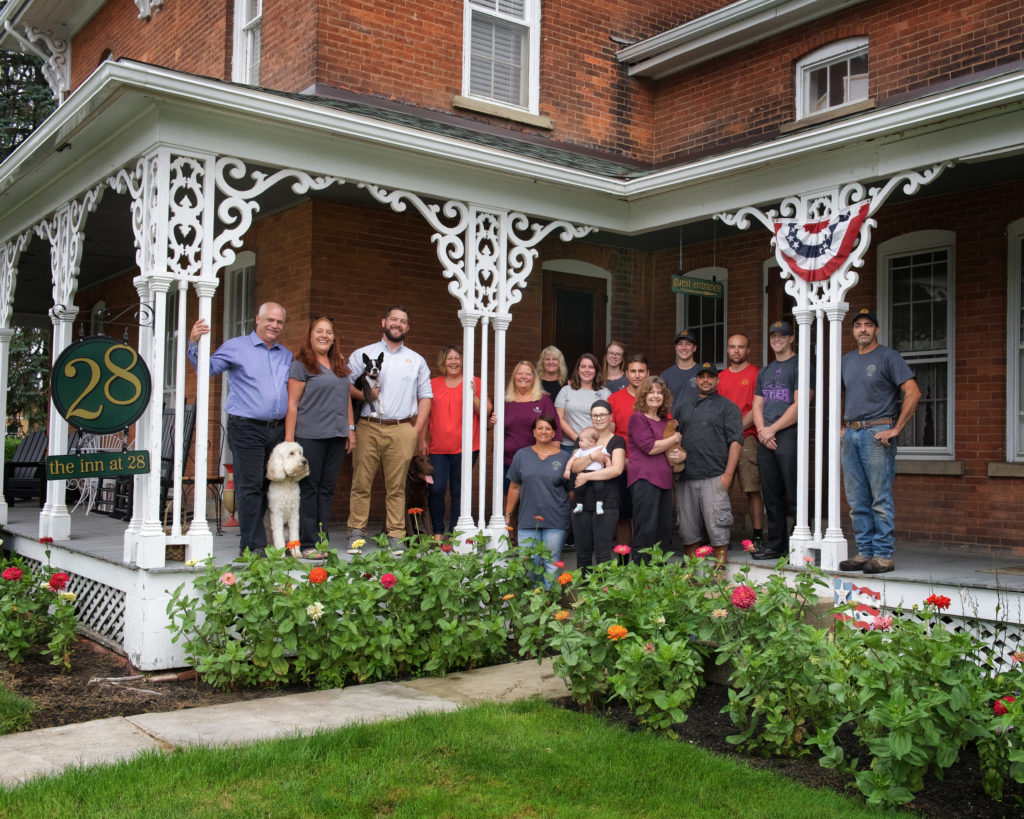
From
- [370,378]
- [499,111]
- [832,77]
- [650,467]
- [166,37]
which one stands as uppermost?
[166,37]

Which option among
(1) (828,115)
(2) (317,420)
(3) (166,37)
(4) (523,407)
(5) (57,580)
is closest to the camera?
(5) (57,580)

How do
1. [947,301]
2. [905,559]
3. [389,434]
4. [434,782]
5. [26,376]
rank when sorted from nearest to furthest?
[434,782] → [905,559] → [389,434] → [947,301] → [26,376]

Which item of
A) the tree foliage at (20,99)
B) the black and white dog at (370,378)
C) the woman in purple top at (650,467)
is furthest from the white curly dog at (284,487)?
the tree foliage at (20,99)

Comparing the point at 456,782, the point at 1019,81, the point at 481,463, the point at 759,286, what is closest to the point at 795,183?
the point at 1019,81

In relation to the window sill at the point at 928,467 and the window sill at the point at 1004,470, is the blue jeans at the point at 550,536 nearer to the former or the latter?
the window sill at the point at 928,467

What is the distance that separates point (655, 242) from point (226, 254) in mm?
5844

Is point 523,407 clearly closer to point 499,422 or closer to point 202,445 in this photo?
point 499,422

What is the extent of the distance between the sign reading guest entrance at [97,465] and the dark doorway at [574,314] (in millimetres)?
5282

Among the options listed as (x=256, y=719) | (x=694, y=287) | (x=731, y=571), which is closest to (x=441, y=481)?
(x=731, y=571)

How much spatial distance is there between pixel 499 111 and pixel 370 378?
15.2 feet

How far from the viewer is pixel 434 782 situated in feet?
14.6

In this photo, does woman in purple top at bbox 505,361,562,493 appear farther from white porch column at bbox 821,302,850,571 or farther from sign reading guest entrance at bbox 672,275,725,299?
white porch column at bbox 821,302,850,571

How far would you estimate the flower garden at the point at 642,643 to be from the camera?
14.1 ft

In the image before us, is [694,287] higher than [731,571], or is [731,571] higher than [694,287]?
[694,287]
